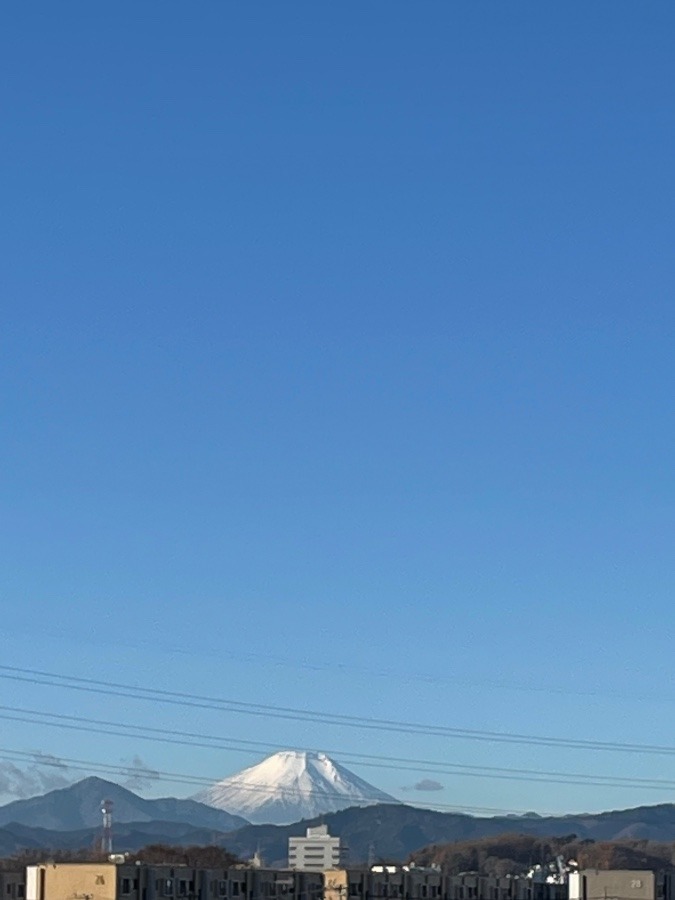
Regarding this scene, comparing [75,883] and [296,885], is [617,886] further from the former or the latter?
[75,883]

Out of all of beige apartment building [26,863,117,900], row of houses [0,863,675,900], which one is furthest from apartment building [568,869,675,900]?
beige apartment building [26,863,117,900]

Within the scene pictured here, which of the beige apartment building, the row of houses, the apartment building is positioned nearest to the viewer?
the beige apartment building

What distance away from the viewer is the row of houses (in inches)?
4092

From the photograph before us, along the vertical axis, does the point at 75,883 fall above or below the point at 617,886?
below

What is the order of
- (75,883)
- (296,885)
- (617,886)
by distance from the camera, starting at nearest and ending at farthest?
1. (75,883)
2. (296,885)
3. (617,886)

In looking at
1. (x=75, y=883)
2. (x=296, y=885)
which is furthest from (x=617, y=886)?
(x=75, y=883)

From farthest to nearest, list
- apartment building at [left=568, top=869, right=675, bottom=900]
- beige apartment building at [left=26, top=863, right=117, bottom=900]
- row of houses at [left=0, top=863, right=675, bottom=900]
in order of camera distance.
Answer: apartment building at [left=568, top=869, right=675, bottom=900], row of houses at [left=0, top=863, right=675, bottom=900], beige apartment building at [left=26, top=863, right=117, bottom=900]

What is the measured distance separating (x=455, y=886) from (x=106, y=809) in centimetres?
5001

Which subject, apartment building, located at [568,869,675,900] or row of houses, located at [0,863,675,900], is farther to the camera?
apartment building, located at [568,869,675,900]

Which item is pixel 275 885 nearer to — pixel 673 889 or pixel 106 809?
pixel 673 889

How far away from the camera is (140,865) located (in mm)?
107250

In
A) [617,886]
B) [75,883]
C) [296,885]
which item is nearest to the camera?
[75,883]

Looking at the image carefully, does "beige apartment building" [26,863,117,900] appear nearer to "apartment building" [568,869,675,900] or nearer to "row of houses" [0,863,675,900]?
"row of houses" [0,863,675,900]

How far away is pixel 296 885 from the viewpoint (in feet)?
394
